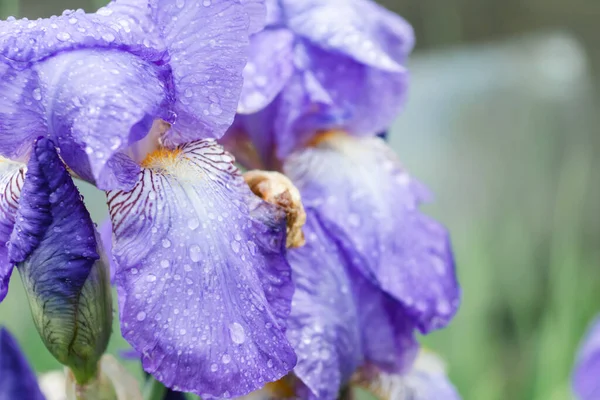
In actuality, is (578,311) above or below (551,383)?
below

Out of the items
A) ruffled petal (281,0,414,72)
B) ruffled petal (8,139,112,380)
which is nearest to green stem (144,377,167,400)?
ruffled petal (8,139,112,380)

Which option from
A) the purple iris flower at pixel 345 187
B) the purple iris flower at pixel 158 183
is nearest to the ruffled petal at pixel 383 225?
the purple iris flower at pixel 345 187

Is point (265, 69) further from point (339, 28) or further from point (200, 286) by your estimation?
point (200, 286)

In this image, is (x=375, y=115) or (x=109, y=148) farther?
(x=375, y=115)

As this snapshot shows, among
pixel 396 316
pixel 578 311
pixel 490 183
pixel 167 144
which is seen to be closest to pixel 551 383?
pixel 578 311

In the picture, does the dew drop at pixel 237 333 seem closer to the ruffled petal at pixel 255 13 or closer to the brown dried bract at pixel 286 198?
the brown dried bract at pixel 286 198

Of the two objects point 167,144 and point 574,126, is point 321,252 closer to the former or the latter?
point 167,144
